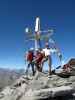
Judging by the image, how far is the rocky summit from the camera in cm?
3134

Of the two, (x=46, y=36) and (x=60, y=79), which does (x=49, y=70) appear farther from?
(x=46, y=36)

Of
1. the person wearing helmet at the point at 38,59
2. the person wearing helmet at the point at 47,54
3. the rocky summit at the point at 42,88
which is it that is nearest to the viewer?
the rocky summit at the point at 42,88

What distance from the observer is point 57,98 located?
3244 cm

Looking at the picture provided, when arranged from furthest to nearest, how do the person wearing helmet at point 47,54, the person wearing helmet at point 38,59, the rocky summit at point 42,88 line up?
1. the person wearing helmet at point 38,59
2. the person wearing helmet at point 47,54
3. the rocky summit at point 42,88

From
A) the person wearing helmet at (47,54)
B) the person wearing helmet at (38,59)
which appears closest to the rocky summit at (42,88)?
the person wearing helmet at (38,59)

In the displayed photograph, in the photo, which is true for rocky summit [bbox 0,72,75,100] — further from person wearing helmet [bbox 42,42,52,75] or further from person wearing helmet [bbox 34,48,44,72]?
person wearing helmet [bbox 42,42,52,75]

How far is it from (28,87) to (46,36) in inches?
261

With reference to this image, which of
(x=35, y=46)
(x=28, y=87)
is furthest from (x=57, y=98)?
(x=35, y=46)

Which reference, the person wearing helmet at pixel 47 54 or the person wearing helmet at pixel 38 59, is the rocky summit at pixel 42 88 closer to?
the person wearing helmet at pixel 38 59

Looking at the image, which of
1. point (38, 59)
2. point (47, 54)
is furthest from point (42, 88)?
point (38, 59)

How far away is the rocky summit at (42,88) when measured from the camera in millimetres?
31344

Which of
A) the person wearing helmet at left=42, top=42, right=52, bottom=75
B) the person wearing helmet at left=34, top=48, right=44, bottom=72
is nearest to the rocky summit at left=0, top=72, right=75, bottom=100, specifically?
the person wearing helmet at left=34, top=48, right=44, bottom=72

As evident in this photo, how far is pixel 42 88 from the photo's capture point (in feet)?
108

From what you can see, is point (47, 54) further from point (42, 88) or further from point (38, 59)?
point (42, 88)
